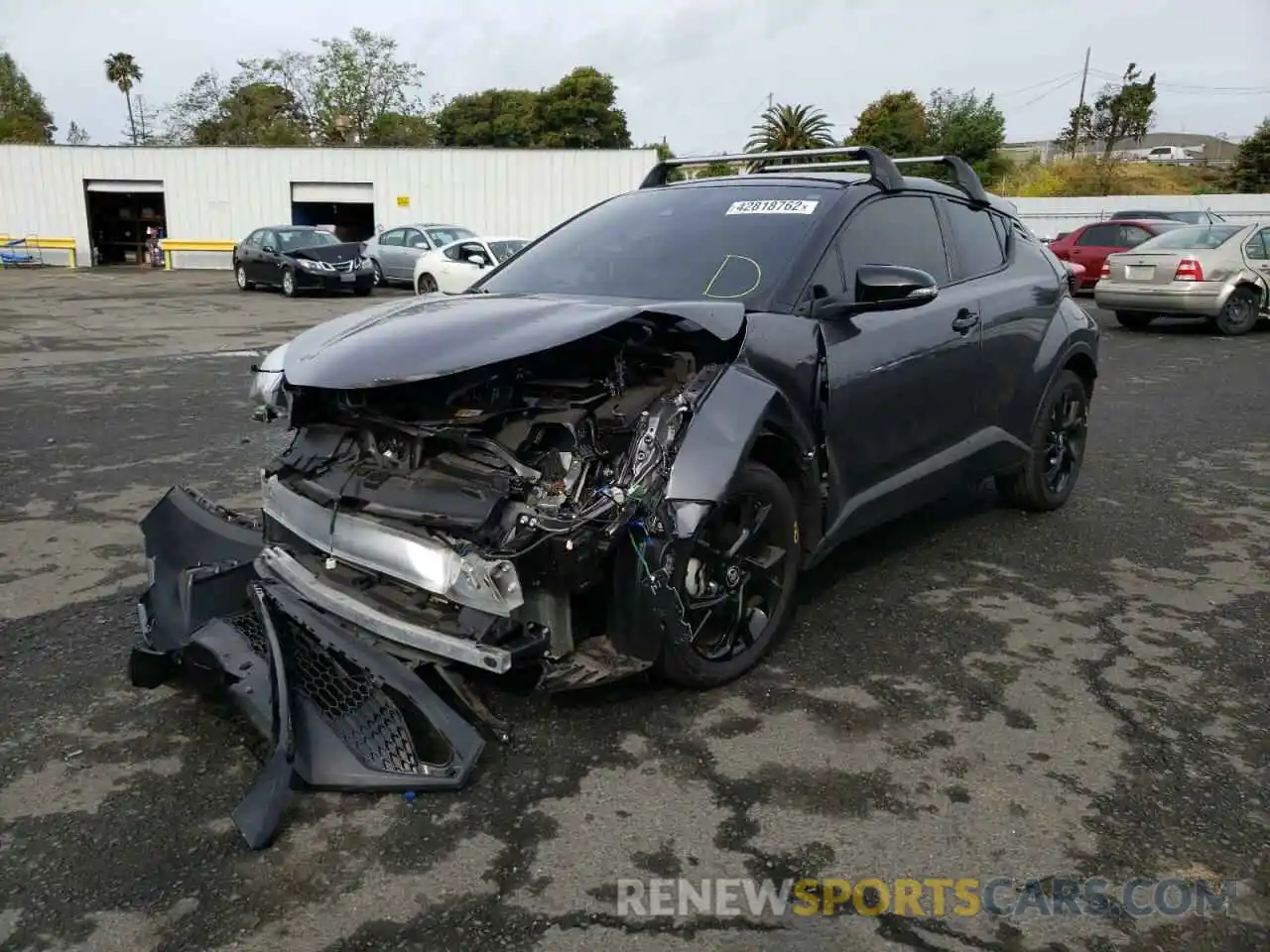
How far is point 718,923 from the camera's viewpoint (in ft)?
7.61

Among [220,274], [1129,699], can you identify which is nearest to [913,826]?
[1129,699]

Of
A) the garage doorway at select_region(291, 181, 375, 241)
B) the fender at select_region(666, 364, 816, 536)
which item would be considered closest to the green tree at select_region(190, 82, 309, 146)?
the garage doorway at select_region(291, 181, 375, 241)

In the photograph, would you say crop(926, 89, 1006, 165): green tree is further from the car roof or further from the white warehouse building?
the car roof

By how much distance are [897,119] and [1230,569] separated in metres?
59.0

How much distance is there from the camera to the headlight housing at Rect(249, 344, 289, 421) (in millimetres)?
3539

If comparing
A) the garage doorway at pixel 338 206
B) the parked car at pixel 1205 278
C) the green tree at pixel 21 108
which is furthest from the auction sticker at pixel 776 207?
the green tree at pixel 21 108

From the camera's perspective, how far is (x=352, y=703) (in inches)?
112

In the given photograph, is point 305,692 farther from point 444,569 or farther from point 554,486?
point 554,486

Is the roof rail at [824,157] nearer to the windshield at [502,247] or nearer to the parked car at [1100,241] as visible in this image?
the windshield at [502,247]

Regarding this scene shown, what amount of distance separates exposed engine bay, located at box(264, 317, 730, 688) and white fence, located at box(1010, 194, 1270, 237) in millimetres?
30098

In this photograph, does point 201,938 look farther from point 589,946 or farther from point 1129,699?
point 1129,699

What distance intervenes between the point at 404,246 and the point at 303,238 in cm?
229

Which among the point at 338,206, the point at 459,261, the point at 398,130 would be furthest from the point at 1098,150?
the point at 459,261

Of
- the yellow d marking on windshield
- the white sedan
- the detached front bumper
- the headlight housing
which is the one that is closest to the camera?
the detached front bumper
